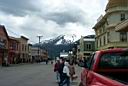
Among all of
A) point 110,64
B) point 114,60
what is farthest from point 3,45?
point 110,64

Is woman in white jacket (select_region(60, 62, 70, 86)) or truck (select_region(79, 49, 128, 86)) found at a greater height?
truck (select_region(79, 49, 128, 86))

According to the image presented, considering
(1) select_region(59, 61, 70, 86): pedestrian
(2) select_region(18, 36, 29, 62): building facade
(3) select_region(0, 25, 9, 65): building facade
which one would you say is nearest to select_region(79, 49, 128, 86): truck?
(1) select_region(59, 61, 70, 86): pedestrian

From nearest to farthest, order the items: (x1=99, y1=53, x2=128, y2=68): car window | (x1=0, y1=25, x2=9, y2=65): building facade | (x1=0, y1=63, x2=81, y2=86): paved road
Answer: (x1=99, y1=53, x2=128, y2=68): car window
(x1=0, y1=63, x2=81, y2=86): paved road
(x1=0, y1=25, x2=9, y2=65): building facade

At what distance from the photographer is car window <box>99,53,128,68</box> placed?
10.5 metres

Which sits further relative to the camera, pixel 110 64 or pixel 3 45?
pixel 3 45

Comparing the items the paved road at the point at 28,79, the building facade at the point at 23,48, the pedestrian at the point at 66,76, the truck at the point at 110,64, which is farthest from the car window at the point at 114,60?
the building facade at the point at 23,48

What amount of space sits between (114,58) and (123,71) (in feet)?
1.68

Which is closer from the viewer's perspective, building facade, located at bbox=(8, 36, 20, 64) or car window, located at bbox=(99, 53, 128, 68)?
car window, located at bbox=(99, 53, 128, 68)

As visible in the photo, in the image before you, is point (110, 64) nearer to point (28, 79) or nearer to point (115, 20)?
point (28, 79)

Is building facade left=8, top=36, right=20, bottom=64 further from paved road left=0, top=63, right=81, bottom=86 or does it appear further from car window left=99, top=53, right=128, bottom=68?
car window left=99, top=53, right=128, bottom=68

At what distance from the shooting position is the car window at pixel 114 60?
10.5 m

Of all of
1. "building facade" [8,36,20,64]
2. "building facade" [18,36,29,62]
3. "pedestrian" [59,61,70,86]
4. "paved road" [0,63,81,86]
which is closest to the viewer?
"pedestrian" [59,61,70,86]

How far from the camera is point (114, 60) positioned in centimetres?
1087

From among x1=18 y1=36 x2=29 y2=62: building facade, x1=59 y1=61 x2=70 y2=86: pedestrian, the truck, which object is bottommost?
x1=59 y1=61 x2=70 y2=86: pedestrian
